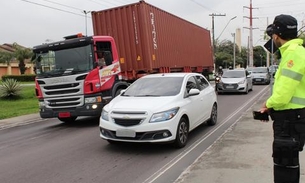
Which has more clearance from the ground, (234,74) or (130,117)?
(234,74)

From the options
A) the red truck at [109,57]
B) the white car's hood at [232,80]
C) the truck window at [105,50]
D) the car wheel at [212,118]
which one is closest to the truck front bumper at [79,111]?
the red truck at [109,57]

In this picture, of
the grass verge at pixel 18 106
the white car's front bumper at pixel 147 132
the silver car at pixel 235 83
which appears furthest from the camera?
the silver car at pixel 235 83

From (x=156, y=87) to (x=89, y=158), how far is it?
2419 mm

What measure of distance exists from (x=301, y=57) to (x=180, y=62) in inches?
590

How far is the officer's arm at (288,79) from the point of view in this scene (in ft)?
9.73

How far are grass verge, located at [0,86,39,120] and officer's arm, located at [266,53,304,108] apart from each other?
12.9 metres

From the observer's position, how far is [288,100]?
9.86 feet

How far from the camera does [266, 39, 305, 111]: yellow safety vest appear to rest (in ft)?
9.74

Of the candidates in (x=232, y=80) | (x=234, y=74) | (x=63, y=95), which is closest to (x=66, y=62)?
(x=63, y=95)

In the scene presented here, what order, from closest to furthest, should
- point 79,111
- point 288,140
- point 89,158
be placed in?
point 288,140, point 89,158, point 79,111

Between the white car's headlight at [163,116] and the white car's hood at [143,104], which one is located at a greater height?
the white car's hood at [143,104]

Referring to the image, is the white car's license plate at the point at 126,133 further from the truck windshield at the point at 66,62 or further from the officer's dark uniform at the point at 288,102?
the truck windshield at the point at 66,62

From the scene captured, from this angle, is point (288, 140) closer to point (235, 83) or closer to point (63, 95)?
point (63, 95)

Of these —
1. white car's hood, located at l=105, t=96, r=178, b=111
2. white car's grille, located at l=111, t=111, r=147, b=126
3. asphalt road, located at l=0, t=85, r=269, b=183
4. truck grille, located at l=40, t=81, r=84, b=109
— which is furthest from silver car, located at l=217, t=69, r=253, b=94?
white car's grille, located at l=111, t=111, r=147, b=126
